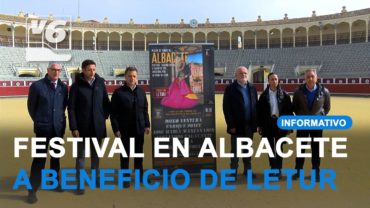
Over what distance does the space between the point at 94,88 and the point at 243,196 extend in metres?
2.09

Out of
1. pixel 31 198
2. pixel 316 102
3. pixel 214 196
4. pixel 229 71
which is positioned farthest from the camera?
pixel 229 71

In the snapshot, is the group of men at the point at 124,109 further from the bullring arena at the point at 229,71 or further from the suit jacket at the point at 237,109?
the bullring arena at the point at 229,71

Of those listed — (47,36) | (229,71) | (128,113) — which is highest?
(47,36)

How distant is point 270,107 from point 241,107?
390 millimetres

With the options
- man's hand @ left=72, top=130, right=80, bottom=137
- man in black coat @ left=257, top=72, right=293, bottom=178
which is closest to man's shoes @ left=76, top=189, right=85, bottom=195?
man's hand @ left=72, top=130, right=80, bottom=137

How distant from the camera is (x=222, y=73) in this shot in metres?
36.8

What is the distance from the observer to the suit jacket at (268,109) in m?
4.68

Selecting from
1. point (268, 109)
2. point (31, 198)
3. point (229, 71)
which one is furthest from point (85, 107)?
point (229, 71)

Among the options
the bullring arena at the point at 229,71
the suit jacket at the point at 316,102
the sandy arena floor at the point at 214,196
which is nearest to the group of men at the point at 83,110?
the sandy arena floor at the point at 214,196

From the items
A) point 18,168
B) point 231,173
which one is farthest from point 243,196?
point 18,168

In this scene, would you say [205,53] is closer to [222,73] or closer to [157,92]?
[157,92]

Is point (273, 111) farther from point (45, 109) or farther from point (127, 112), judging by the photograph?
point (45, 109)

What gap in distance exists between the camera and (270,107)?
467 centimetres

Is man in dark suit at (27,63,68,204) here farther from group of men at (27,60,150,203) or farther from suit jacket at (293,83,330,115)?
suit jacket at (293,83,330,115)
